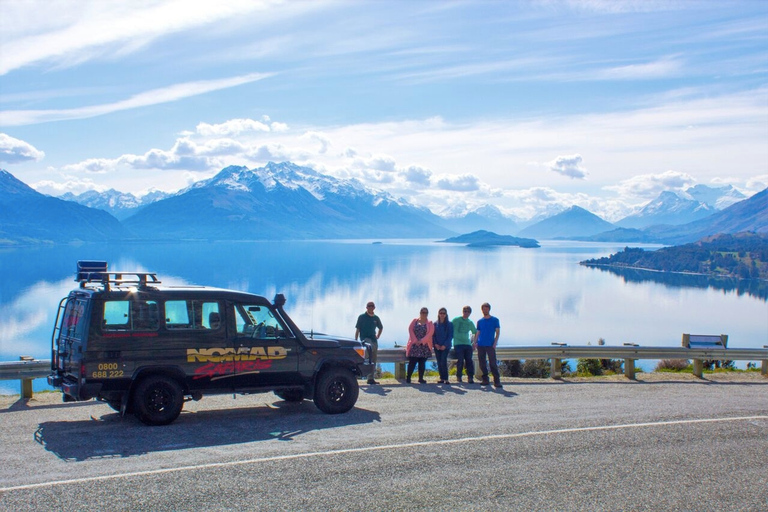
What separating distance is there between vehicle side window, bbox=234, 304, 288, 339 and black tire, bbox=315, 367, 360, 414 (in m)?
1.02

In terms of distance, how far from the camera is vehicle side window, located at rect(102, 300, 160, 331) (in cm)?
995

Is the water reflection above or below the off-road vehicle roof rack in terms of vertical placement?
above

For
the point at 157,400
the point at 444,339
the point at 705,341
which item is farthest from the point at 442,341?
the point at 705,341

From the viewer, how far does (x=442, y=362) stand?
14969 mm

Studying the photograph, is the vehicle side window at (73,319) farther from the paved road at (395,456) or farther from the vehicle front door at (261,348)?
the vehicle front door at (261,348)

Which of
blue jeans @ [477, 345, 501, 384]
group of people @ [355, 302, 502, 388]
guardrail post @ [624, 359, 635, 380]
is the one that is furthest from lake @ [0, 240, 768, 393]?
guardrail post @ [624, 359, 635, 380]

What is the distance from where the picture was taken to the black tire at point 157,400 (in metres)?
10.0

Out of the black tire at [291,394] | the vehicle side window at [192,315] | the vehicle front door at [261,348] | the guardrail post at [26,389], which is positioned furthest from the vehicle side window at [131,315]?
the guardrail post at [26,389]

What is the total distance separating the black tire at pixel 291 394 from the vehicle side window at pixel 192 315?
1.88 m

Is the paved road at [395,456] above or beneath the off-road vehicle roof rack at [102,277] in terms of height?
beneath

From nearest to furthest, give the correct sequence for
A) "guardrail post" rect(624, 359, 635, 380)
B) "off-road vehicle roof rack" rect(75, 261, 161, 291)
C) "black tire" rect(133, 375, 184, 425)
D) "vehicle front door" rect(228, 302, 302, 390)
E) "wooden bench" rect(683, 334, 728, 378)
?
1. "black tire" rect(133, 375, 184, 425)
2. "off-road vehicle roof rack" rect(75, 261, 161, 291)
3. "vehicle front door" rect(228, 302, 302, 390)
4. "guardrail post" rect(624, 359, 635, 380)
5. "wooden bench" rect(683, 334, 728, 378)

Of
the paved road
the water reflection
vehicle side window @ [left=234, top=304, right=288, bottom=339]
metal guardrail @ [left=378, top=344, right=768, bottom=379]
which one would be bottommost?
the paved road

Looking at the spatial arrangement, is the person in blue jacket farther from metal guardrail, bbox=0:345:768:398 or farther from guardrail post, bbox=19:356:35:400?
guardrail post, bbox=19:356:35:400

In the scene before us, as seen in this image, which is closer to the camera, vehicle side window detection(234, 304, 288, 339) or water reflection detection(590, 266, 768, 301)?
vehicle side window detection(234, 304, 288, 339)
